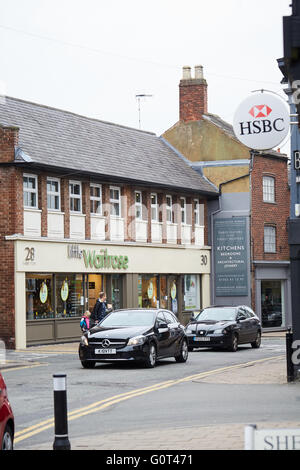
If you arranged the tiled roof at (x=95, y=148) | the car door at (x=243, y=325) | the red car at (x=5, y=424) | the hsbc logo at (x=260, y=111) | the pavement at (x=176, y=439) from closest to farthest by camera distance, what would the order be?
the red car at (x=5, y=424), the pavement at (x=176, y=439), the hsbc logo at (x=260, y=111), the car door at (x=243, y=325), the tiled roof at (x=95, y=148)

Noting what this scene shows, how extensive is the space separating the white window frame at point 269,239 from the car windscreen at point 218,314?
53.0 ft

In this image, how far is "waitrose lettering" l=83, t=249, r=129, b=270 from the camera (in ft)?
113

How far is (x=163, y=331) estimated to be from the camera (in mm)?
22219

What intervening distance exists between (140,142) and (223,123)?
20.3 feet

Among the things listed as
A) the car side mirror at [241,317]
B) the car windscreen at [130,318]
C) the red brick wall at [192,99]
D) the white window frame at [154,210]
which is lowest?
the car side mirror at [241,317]

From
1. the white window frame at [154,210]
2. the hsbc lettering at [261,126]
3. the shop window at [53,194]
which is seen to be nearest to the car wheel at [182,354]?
the hsbc lettering at [261,126]

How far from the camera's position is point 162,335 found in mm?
22109

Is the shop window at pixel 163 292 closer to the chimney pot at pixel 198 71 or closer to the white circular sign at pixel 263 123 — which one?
the chimney pot at pixel 198 71

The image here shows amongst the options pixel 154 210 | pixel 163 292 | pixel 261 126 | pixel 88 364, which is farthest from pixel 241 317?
pixel 261 126

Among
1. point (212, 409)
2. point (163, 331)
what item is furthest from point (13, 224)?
point (212, 409)

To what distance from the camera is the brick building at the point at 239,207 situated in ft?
143

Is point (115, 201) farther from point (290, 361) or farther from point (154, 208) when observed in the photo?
point (290, 361)

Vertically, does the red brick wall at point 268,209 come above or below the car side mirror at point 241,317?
above

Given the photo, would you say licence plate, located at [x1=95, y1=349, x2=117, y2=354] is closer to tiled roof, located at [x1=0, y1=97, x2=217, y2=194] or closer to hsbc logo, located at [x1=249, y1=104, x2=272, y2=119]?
hsbc logo, located at [x1=249, y1=104, x2=272, y2=119]
